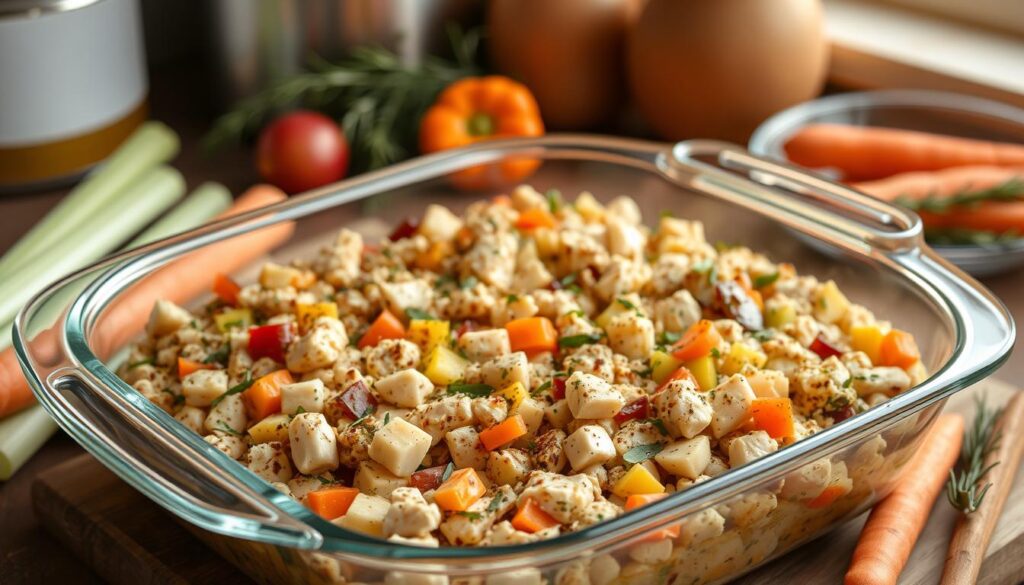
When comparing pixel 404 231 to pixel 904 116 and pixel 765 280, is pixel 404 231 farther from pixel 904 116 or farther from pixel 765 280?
pixel 904 116

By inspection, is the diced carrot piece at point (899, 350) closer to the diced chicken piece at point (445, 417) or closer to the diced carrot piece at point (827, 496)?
the diced carrot piece at point (827, 496)

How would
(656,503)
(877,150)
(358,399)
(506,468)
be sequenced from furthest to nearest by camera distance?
(877,150)
(358,399)
(506,468)
(656,503)

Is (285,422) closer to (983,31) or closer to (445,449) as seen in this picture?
(445,449)

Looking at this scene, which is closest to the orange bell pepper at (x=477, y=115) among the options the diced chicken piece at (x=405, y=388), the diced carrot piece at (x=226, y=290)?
the diced carrot piece at (x=226, y=290)

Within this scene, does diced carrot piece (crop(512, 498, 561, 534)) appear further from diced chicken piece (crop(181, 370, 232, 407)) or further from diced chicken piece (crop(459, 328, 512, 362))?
diced chicken piece (crop(181, 370, 232, 407))

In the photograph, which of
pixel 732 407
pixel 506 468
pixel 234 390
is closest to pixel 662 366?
pixel 732 407

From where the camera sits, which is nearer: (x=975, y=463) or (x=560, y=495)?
(x=560, y=495)
